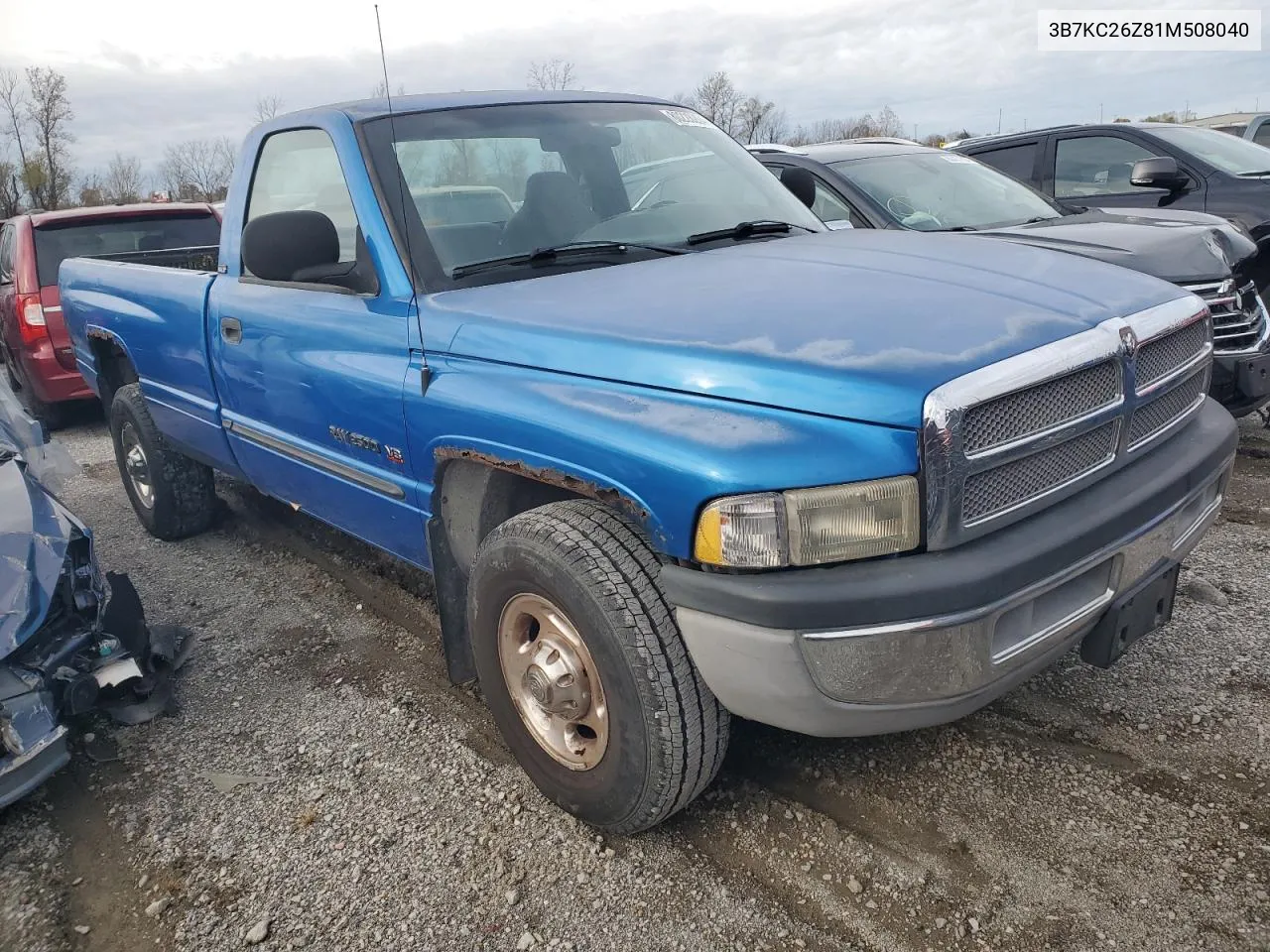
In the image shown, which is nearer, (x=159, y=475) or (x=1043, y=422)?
(x=1043, y=422)

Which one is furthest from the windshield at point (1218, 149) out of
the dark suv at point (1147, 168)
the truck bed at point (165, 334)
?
the truck bed at point (165, 334)

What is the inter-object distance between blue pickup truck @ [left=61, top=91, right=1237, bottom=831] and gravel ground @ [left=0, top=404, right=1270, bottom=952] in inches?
9.9

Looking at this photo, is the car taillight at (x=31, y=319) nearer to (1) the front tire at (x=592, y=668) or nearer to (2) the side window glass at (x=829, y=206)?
(2) the side window glass at (x=829, y=206)

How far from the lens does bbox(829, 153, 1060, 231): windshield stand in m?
5.32

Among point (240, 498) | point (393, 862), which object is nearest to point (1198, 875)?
point (393, 862)

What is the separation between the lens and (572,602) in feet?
7.13

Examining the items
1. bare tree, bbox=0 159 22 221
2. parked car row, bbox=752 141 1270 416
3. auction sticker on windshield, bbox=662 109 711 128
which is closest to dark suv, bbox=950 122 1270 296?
parked car row, bbox=752 141 1270 416

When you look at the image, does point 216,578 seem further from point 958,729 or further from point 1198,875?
point 1198,875

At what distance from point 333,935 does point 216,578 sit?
2673 millimetres

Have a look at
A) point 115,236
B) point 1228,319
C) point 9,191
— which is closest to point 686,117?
point 1228,319

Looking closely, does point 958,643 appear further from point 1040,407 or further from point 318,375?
point 318,375

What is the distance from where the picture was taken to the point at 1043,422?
2.01 metres

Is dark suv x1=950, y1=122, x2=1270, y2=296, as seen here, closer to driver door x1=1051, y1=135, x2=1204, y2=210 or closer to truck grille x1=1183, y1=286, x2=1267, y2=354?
driver door x1=1051, y1=135, x2=1204, y2=210

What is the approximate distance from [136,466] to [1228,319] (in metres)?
5.74
